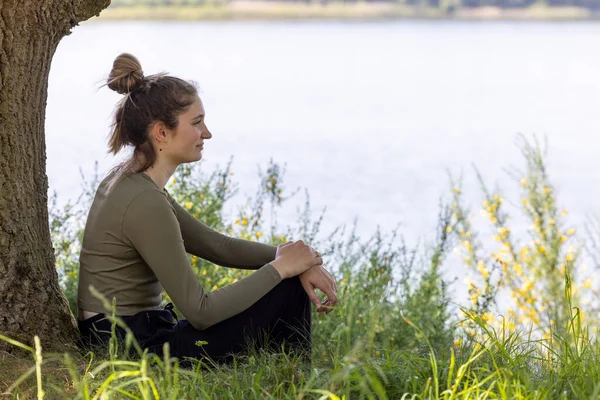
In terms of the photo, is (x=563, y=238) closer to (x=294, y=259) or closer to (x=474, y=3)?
(x=294, y=259)

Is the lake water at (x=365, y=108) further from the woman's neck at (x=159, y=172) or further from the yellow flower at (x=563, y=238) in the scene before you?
the yellow flower at (x=563, y=238)

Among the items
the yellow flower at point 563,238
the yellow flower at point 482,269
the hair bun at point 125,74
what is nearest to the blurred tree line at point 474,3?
the yellow flower at point 482,269

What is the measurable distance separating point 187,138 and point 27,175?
51 centimetres

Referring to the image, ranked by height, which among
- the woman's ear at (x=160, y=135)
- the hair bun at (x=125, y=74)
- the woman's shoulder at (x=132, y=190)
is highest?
the hair bun at (x=125, y=74)

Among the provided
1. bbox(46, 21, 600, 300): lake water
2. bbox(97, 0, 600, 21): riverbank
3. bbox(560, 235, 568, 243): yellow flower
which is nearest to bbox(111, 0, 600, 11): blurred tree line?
bbox(97, 0, 600, 21): riverbank

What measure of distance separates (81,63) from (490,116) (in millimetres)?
9872

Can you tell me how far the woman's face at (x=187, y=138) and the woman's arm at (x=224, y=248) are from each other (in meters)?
0.33

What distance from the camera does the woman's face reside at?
2838 mm

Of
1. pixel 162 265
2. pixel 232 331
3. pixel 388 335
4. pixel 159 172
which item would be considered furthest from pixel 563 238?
pixel 162 265

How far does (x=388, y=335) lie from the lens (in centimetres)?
399

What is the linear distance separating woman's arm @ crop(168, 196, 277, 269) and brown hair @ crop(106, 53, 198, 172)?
0.39 meters

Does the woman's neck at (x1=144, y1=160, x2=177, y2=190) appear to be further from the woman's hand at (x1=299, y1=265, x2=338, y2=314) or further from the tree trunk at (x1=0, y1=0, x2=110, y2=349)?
the woman's hand at (x1=299, y1=265, x2=338, y2=314)

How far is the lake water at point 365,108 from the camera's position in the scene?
32.7 feet

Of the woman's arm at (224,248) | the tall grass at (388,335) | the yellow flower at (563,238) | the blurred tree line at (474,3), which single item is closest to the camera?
the tall grass at (388,335)
